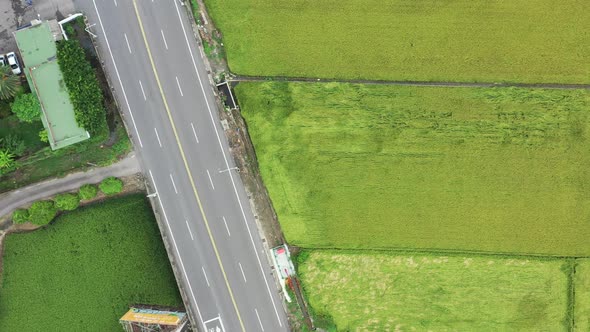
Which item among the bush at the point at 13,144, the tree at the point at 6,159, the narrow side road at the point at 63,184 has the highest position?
the bush at the point at 13,144

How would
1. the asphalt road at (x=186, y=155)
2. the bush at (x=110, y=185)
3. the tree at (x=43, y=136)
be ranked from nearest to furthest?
1. the tree at (x=43, y=136)
2. the bush at (x=110, y=185)
3. the asphalt road at (x=186, y=155)

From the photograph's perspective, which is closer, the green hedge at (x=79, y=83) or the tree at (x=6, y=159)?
the green hedge at (x=79, y=83)

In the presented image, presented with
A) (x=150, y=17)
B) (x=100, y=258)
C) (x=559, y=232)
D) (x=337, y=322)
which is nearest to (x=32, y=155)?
(x=100, y=258)

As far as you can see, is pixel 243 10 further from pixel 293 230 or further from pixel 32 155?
pixel 32 155

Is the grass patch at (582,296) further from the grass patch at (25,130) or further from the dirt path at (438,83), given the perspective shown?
the grass patch at (25,130)

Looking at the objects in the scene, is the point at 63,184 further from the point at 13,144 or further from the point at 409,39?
the point at 409,39

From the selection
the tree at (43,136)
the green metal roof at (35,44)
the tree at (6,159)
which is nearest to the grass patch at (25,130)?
the tree at (43,136)

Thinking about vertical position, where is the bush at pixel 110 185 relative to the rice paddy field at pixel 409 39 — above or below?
below

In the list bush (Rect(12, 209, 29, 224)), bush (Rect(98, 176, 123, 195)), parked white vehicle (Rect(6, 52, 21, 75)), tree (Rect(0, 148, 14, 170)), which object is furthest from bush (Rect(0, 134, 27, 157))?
bush (Rect(98, 176, 123, 195))
